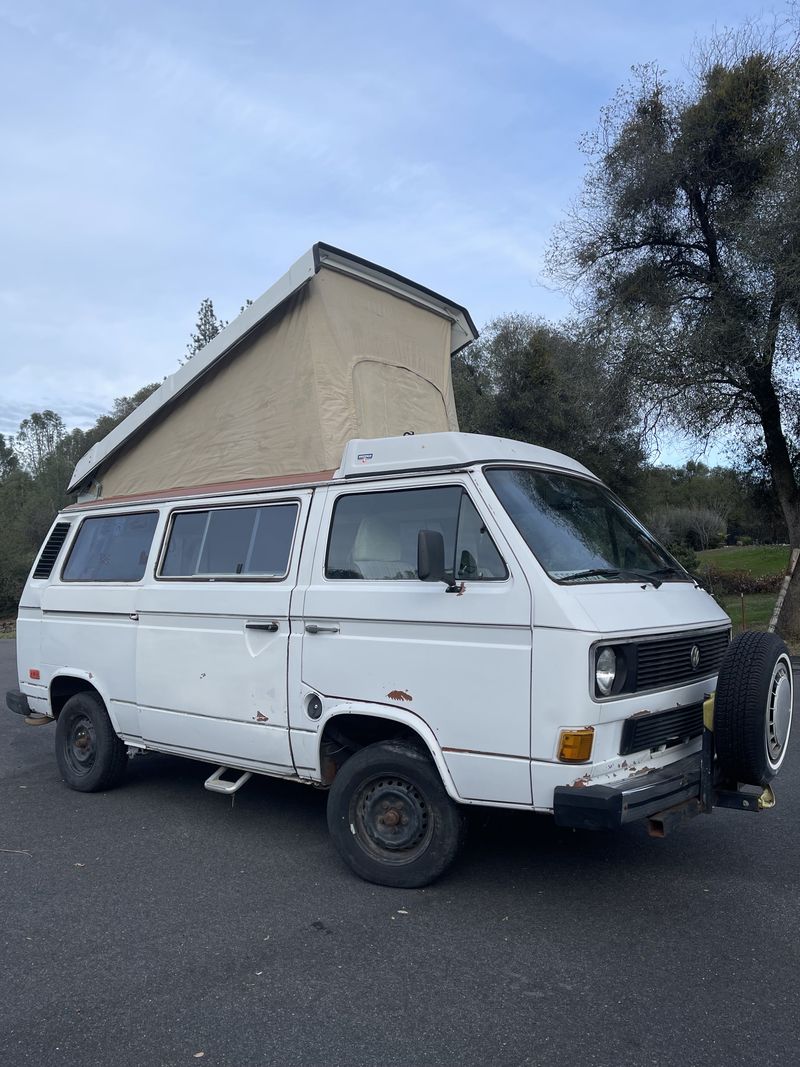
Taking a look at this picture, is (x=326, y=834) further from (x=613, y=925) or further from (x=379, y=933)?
(x=613, y=925)

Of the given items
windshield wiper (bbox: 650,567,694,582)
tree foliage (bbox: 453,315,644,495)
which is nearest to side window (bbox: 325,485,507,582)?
windshield wiper (bbox: 650,567,694,582)

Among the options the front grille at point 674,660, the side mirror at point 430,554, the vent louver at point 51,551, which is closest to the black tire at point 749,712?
the front grille at point 674,660

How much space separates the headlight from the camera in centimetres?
405

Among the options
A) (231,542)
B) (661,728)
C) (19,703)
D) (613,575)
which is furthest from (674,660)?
(19,703)

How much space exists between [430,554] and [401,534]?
0.56m

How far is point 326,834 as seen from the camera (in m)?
5.58

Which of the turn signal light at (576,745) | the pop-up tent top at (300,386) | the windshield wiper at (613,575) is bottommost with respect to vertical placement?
the turn signal light at (576,745)

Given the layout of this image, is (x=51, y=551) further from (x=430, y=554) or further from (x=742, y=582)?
(x=742, y=582)

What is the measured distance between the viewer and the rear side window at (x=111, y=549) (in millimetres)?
6375

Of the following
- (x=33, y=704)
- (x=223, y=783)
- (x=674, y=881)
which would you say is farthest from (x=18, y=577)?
(x=674, y=881)

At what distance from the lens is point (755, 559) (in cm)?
2748

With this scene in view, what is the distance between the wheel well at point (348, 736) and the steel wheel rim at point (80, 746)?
2.48 metres

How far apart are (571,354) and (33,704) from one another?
37.1ft

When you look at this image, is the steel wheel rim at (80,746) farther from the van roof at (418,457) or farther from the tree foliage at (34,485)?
the tree foliage at (34,485)
